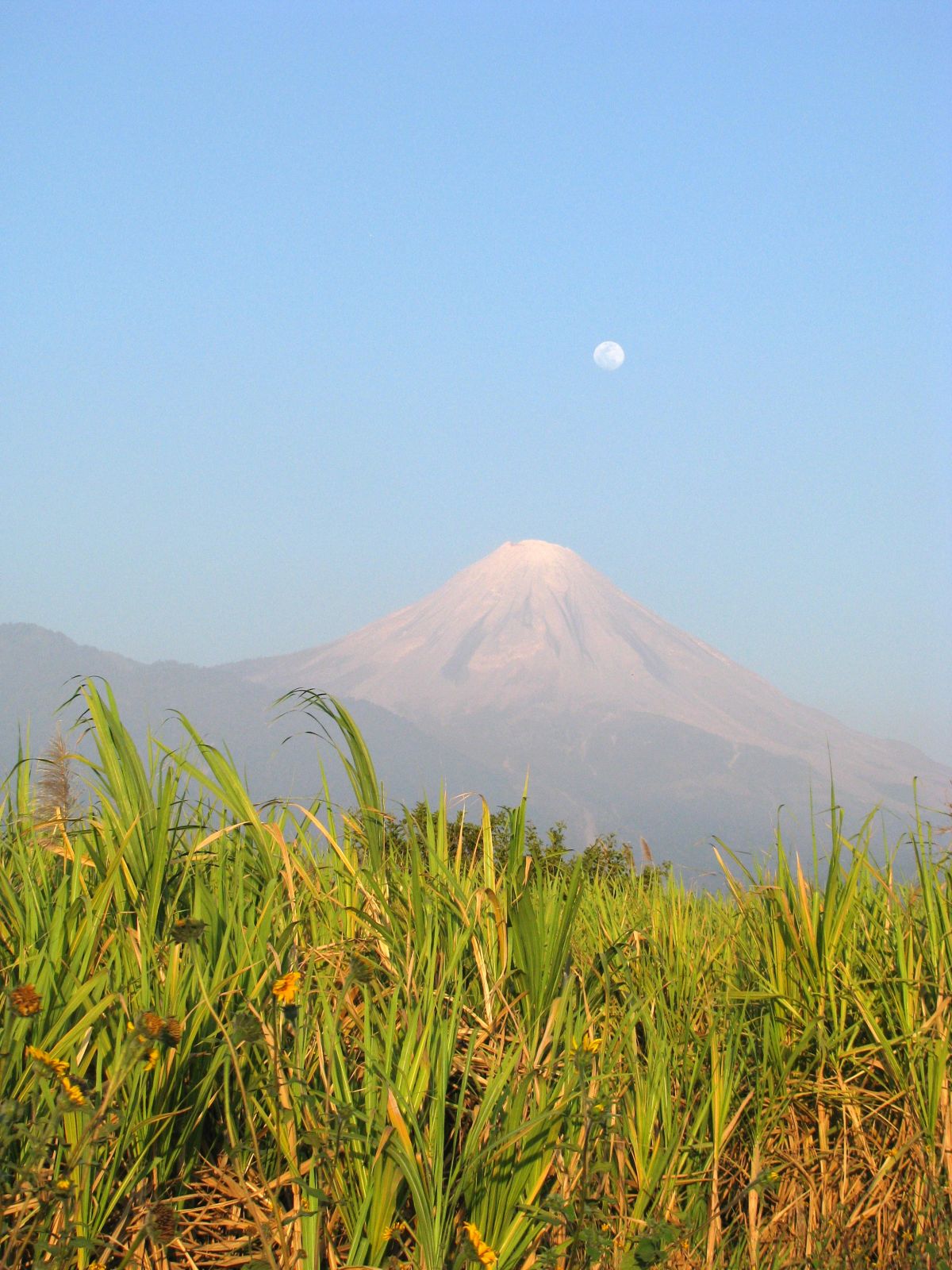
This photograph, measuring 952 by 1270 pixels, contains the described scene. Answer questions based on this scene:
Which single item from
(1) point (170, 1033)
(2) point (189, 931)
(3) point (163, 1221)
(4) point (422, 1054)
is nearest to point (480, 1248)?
(4) point (422, 1054)

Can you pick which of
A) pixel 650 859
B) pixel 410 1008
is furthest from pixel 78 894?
pixel 650 859

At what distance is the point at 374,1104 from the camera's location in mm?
2230

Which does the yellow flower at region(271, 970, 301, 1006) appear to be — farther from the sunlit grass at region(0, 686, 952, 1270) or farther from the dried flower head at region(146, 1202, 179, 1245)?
the dried flower head at region(146, 1202, 179, 1245)

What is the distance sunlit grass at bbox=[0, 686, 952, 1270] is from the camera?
2.10 m

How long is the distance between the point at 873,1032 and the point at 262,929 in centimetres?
167

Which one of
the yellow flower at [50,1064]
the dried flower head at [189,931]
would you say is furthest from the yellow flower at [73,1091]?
the dried flower head at [189,931]

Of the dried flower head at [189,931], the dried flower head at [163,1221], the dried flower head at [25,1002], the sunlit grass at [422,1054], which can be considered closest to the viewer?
the dried flower head at [25,1002]

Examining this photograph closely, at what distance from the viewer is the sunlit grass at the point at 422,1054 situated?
2104mm

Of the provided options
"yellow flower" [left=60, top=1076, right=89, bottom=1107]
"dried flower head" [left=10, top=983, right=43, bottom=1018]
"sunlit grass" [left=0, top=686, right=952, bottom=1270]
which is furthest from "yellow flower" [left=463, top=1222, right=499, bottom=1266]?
"dried flower head" [left=10, top=983, right=43, bottom=1018]

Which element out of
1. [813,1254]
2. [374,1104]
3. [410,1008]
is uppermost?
[410,1008]

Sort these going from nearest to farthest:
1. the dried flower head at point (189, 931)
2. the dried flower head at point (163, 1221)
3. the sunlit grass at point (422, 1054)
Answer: the dried flower head at point (163, 1221), the sunlit grass at point (422, 1054), the dried flower head at point (189, 931)

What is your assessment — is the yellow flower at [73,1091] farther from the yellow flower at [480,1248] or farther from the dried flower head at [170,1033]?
the yellow flower at [480,1248]

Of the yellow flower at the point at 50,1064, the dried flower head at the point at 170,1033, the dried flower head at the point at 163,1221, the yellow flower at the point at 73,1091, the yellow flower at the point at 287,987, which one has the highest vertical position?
the yellow flower at the point at 287,987

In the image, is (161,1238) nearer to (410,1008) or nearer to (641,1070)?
(410,1008)
